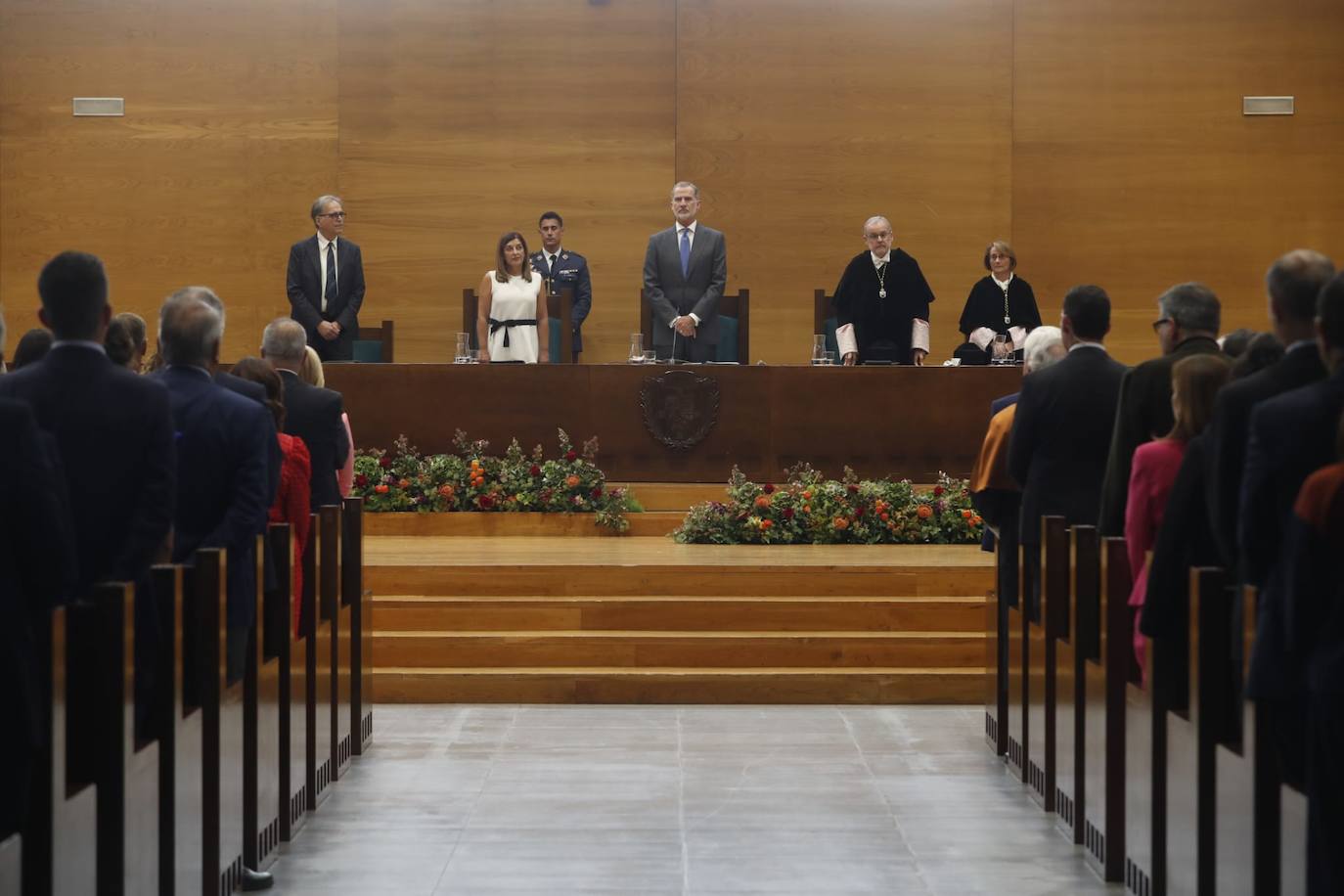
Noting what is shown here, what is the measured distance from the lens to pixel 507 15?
12484mm

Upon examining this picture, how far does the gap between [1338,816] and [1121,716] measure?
1.57 m

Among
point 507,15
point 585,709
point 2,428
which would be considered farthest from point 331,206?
point 2,428

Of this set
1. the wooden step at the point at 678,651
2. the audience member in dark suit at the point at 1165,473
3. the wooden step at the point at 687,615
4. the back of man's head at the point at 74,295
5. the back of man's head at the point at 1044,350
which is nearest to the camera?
the back of man's head at the point at 74,295

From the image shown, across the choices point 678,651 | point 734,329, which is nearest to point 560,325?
point 734,329

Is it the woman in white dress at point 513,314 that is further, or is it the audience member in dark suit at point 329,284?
the audience member in dark suit at point 329,284

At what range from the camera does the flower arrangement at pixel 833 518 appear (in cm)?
833

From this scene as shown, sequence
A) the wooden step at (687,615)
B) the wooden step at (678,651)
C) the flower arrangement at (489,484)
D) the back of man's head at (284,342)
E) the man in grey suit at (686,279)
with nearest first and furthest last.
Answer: the back of man's head at (284,342), the wooden step at (678,651), the wooden step at (687,615), the flower arrangement at (489,484), the man in grey suit at (686,279)

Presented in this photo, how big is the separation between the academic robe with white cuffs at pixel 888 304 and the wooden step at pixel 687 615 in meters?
3.29

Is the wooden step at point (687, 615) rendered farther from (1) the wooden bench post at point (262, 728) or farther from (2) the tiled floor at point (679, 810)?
(1) the wooden bench post at point (262, 728)

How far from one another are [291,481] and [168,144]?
27.8 feet

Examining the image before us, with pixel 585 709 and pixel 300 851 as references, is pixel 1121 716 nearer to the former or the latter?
pixel 300 851

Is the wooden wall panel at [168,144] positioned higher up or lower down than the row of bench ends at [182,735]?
higher up

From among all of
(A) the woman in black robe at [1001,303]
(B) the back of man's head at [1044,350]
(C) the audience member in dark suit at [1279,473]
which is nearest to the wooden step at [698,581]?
(B) the back of man's head at [1044,350]

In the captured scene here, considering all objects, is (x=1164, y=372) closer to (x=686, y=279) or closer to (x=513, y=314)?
(x=686, y=279)
